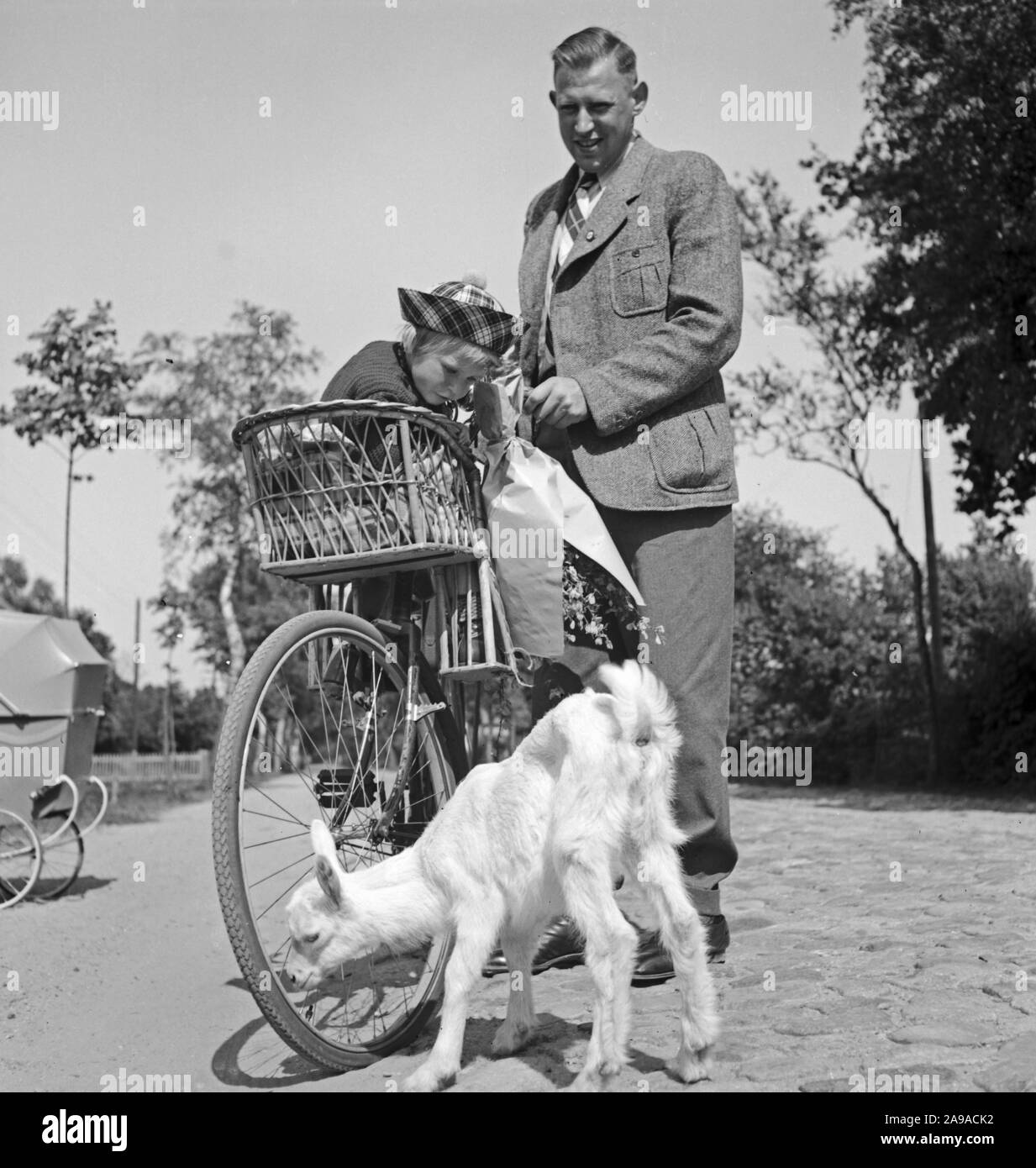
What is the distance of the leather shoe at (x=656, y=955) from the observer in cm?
360

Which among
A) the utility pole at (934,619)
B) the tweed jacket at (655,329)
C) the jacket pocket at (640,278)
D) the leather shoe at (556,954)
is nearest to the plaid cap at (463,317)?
the tweed jacket at (655,329)

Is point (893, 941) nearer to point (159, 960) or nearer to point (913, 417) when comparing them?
point (159, 960)

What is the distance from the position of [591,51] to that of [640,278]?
660 millimetres

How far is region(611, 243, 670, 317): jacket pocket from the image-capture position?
373cm

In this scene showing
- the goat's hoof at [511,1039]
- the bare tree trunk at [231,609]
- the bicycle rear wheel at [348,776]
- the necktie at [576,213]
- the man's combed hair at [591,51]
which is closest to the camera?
the bicycle rear wheel at [348,776]

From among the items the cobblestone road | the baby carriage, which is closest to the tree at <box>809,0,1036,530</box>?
the cobblestone road

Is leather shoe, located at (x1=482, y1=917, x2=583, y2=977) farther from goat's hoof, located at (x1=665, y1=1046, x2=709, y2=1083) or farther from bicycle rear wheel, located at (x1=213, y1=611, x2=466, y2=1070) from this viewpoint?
goat's hoof, located at (x1=665, y1=1046, x2=709, y2=1083)

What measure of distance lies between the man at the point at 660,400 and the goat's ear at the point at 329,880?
88 centimetres

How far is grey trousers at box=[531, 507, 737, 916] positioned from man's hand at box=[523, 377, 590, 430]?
311 mm

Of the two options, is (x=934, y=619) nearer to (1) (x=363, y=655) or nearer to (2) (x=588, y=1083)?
(1) (x=363, y=655)

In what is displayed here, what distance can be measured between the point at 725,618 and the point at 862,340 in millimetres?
16246

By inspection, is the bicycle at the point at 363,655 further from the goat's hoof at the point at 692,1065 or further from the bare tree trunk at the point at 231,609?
the bare tree trunk at the point at 231,609

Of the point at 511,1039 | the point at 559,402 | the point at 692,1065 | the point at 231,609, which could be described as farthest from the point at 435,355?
the point at 231,609

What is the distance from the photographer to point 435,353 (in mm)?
3422
